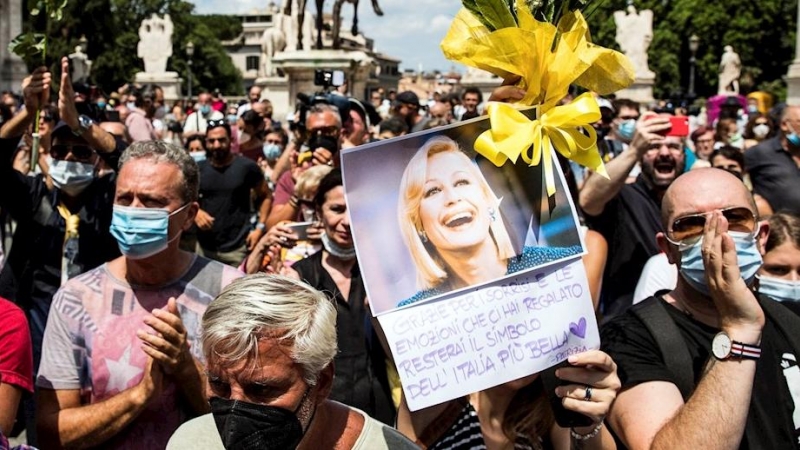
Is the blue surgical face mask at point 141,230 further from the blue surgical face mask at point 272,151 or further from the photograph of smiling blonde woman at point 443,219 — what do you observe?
the blue surgical face mask at point 272,151

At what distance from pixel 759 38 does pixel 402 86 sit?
7867cm

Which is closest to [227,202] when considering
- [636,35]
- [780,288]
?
[780,288]

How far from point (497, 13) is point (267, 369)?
3.55 feet

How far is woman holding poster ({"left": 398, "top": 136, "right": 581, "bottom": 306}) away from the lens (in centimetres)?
250

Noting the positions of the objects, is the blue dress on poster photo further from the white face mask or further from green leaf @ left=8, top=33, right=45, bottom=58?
the white face mask

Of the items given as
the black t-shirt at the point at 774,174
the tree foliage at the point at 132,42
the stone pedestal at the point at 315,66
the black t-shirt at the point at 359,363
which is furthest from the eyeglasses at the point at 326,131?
the tree foliage at the point at 132,42

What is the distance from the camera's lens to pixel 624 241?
4980mm

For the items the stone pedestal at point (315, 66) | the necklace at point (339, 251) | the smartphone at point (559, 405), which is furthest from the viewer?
the stone pedestal at point (315, 66)

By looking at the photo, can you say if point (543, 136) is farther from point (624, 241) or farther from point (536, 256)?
point (624, 241)

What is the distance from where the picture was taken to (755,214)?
3.07 metres

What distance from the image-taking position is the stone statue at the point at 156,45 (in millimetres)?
28859

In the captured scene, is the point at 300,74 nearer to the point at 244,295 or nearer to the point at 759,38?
the point at 244,295

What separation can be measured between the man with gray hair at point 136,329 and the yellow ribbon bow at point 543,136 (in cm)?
108

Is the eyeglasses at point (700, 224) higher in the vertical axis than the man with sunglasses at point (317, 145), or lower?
higher
